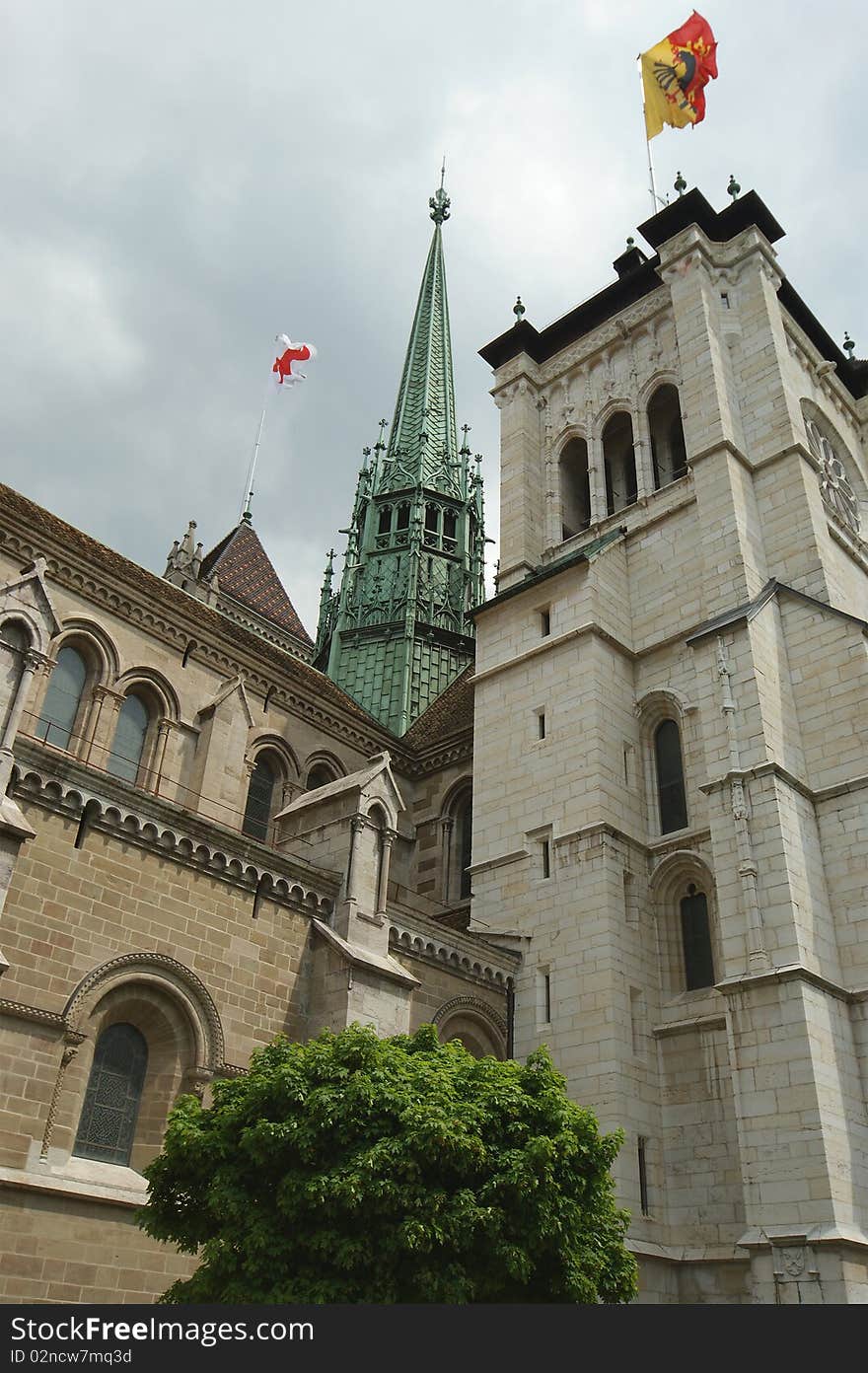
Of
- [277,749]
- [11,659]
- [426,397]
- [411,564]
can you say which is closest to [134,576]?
[277,749]

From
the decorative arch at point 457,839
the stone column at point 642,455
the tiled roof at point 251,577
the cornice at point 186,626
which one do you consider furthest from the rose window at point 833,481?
the tiled roof at point 251,577

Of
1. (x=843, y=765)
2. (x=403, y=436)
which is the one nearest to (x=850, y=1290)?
(x=843, y=765)

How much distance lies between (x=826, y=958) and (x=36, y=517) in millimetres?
17071

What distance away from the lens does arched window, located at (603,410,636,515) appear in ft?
96.5

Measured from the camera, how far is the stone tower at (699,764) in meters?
16.6

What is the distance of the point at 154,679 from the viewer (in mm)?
22672

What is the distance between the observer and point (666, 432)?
29484mm

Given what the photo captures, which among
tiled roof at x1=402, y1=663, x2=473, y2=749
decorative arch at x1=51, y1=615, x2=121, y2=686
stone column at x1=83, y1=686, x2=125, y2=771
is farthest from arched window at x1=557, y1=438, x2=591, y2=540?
stone column at x1=83, y1=686, x2=125, y2=771

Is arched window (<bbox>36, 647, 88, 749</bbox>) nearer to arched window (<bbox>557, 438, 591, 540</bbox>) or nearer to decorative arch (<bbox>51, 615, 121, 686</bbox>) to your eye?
decorative arch (<bbox>51, 615, 121, 686</bbox>)

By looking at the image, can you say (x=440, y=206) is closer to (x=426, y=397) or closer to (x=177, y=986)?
(x=426, y=397)

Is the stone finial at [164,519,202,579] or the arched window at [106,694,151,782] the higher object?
the stone finial at [164,519,202,579]

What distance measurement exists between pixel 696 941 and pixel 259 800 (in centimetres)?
1027

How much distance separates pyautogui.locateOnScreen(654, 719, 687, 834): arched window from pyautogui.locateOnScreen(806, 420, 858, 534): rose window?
715 centimetres

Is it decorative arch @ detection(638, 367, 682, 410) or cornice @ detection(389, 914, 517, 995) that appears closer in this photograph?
cornice @ detection(389, 914, 517, 995)
